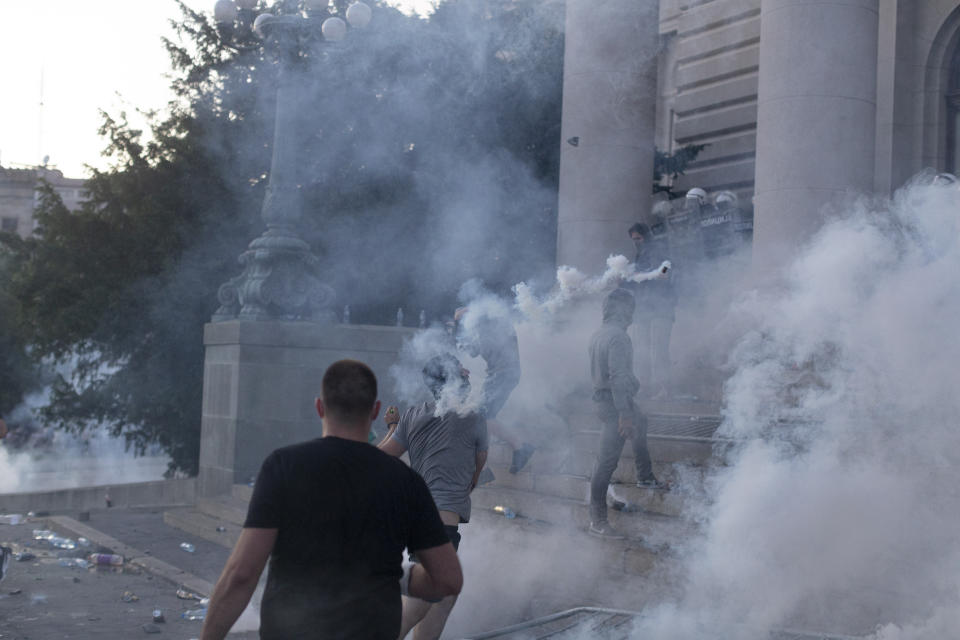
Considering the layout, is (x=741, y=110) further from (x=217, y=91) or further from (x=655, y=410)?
(x=217, y=91)

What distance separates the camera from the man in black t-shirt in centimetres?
270

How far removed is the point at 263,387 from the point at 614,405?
589 centimetres

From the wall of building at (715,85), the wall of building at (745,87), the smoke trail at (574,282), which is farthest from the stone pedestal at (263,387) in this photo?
the wall of building at (715,85)

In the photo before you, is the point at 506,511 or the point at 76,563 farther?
the point at 76,563

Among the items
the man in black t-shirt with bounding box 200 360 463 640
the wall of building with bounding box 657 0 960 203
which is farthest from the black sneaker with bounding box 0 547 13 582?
the wall of building with bounding box 657 0 960 203

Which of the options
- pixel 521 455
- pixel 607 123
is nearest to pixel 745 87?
pixel 607 123

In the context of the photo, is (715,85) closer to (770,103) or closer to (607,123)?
(607,123)

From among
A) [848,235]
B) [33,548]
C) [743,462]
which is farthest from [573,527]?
[33,548]

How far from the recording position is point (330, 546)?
8.94ft

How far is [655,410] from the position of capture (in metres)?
9.05

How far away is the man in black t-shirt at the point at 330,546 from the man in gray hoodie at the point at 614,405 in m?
3.83

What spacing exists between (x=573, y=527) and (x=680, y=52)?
10.2 meters

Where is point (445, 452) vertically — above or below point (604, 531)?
above

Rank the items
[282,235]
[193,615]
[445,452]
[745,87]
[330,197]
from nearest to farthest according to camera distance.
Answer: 1. [445,452]
2. [193,615]
3. [282,235]
4. [745,87]
5. [330,197]
